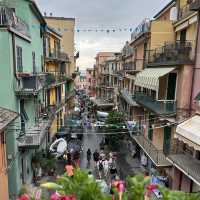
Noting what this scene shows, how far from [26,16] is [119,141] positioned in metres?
15.1

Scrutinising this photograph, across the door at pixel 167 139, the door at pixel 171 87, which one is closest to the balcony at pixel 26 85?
the door at pixel 171 87

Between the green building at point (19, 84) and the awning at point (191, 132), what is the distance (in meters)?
8.07

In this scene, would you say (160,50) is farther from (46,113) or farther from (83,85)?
(83,85)

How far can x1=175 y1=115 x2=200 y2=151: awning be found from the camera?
32.8 ft

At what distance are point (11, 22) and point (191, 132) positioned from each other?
10.6 metres

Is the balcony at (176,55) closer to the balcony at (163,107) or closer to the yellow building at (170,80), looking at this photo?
the yellow building at (170,80)

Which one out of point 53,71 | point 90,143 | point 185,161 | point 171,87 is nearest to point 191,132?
point 185,161

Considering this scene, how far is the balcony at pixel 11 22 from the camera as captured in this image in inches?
466

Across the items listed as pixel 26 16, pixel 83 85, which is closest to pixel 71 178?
pixel 26 16

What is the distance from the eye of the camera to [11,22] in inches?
488

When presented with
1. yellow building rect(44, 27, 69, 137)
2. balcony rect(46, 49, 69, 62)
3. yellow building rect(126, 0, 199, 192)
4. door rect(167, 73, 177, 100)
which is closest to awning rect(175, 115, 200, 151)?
yellow building rect(126, 0, 199, 192)

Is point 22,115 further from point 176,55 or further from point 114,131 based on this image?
point 114,131

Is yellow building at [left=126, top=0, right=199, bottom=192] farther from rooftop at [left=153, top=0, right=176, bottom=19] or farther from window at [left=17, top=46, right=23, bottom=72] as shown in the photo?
window at [left=17, top=46, right=23, bottom=72]

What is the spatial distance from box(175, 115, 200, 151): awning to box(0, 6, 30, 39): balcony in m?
10.1
